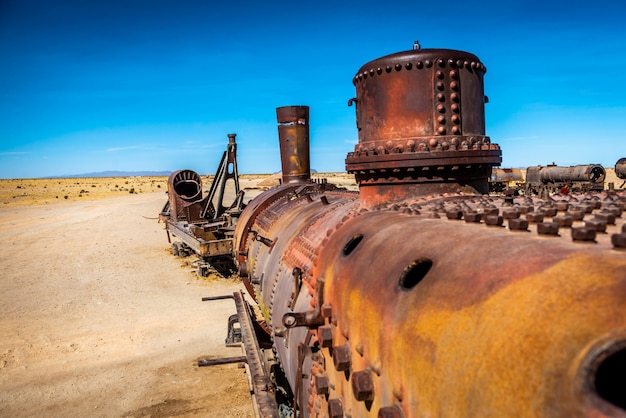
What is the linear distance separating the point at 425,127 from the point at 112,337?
8.14m

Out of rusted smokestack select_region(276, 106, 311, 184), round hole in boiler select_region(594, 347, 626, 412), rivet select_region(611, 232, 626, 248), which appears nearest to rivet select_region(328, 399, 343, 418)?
round hole in boiler select_region(594, 347, 626, 412)

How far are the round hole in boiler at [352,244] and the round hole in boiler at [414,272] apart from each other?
0.71 m

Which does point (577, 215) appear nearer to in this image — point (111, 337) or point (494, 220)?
point (494, 220)

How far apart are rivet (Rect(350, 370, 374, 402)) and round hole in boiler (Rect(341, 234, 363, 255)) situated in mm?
816

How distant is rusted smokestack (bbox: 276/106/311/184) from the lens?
7.95 m

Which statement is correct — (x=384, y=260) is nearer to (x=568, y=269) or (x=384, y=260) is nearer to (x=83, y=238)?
(x=568, y=269)

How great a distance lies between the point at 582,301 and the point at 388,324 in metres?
0.85

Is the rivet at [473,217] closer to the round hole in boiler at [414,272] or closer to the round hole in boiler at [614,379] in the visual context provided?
the round hole in boiler at [414,272]

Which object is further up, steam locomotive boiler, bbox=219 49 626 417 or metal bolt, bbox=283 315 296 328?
steam locomotive boiler, bbox=219 49 626 417

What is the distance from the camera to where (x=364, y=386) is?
194 centimetres

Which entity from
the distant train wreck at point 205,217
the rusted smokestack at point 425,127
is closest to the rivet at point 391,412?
the rusted smokestack at point 425,127

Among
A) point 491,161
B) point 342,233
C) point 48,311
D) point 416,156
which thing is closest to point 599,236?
point 342,233

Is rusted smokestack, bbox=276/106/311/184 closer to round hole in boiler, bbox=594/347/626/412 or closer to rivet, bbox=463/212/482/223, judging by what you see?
rivet, bbox=463/212/482/223

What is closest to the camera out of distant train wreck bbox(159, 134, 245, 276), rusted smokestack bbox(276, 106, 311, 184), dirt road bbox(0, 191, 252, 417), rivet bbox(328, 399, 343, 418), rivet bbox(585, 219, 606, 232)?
rivet bbox(585, 219, 606, 232)
